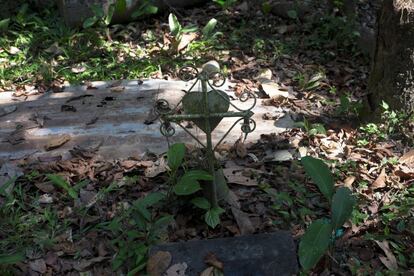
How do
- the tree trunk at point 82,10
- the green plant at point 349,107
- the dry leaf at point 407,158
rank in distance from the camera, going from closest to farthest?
the dry leaf at point 407,158 < the green plant at point 349,107 < the tree trunk at point 82,10

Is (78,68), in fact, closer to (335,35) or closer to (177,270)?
(335,35)

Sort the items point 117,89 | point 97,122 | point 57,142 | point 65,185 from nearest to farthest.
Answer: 1. point 65,185
2. point 57,142
3. point 97,122
4. point 117,89

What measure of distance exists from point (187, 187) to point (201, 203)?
19 cm

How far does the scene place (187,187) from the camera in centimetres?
313

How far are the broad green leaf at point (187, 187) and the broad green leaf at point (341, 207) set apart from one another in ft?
2.54

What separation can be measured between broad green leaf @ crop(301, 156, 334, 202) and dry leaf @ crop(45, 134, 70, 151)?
6.43 ft

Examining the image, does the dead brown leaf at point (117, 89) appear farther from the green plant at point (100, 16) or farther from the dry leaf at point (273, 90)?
the dry leaf at point (273, 90)

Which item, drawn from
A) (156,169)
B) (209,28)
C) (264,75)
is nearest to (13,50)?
(209,28)

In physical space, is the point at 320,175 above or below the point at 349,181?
above

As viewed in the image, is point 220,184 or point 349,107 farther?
point 349,107

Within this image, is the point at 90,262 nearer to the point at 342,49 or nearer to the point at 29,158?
the point at 29,158

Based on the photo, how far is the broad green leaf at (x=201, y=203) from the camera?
324 centimetres

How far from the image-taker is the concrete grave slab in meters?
4.21

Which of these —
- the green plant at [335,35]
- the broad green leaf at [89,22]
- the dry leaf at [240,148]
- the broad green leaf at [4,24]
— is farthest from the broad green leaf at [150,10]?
the dry leaf at [240,148]
